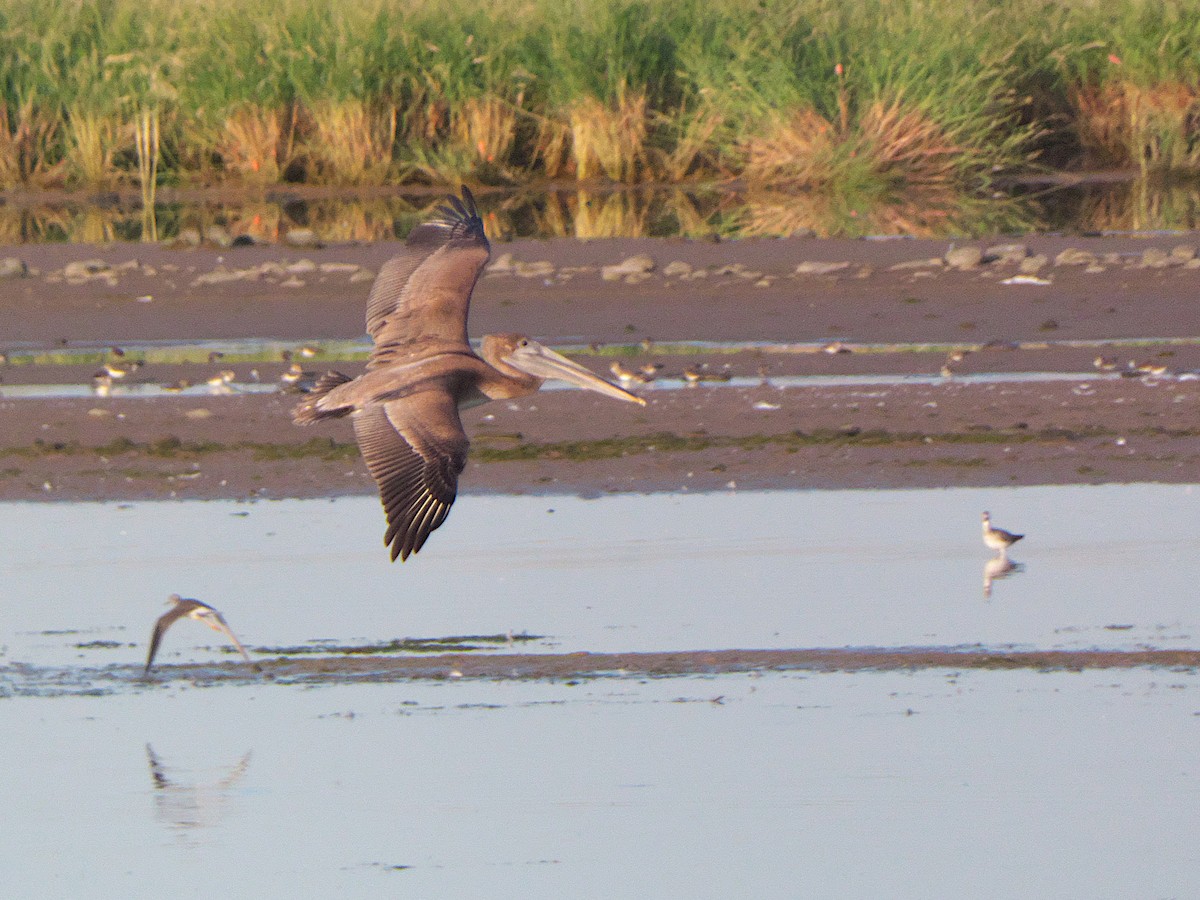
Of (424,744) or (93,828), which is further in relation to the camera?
(424,744)

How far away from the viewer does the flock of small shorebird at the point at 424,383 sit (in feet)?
21.0

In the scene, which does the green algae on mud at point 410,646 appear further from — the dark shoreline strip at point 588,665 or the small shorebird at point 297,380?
the small shorebird at point 297,380

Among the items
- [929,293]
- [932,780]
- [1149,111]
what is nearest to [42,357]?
[929,293]

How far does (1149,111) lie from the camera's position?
21594 mm

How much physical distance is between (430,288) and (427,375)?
17.7 inches

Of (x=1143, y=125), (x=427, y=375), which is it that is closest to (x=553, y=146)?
(x=1143, y=125)

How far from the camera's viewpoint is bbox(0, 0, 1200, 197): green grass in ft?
66.9

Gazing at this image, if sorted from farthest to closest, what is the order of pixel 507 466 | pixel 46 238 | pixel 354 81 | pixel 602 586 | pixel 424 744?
pixel 354 81 < pixel 46 238 < pixel 507 466 < pixel 602 586 < pixel 424 744

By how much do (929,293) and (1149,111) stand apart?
25.7 feet

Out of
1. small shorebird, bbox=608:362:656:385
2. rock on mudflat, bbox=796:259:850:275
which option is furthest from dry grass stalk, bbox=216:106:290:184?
small shorebird, bbox=608:362:656:385

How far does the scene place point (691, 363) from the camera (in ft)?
41.9

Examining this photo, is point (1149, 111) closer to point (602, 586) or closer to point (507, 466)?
point (507, 466)

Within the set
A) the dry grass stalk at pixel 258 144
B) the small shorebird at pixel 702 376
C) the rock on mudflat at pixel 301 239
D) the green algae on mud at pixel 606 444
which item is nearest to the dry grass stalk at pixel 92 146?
the dry grass stalk at pixel 258 144

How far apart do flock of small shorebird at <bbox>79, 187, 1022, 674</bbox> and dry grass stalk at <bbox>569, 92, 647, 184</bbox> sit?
13.2 metres
